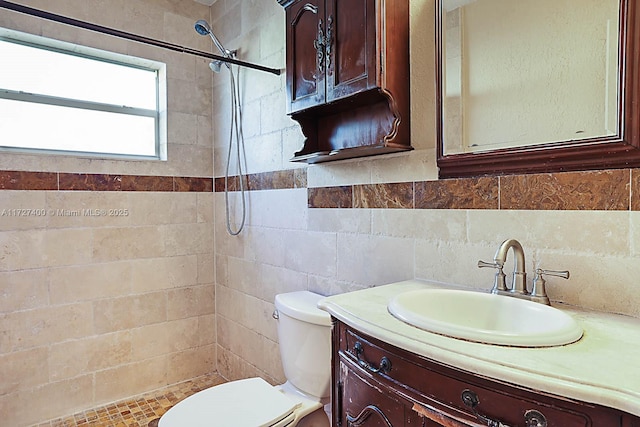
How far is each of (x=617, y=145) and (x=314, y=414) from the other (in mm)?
1506

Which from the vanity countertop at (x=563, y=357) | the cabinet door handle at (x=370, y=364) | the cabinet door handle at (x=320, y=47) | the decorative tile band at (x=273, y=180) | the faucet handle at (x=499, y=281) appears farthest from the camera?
the decorative tile band at (x=273, y=180)

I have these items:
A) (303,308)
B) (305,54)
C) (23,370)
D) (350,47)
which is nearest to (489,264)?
(303,308)

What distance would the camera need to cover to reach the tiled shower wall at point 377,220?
3.62 feet

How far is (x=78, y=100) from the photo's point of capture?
2506mm

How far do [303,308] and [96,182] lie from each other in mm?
1626

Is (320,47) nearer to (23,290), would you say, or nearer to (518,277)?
(518,277)

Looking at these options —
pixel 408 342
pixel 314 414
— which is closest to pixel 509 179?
pixel 408 342

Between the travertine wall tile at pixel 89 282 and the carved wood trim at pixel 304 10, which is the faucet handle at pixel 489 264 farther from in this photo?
the travertine wall tile at pixel 89 282

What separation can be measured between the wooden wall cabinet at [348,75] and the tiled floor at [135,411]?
1.83 m

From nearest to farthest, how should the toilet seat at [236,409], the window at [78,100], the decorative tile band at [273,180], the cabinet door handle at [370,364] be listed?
1. the cabinet door handle at [370,364]
2. the toilet seat at [236,409]
3. the decorative tile band at [273,180]
4. the window at [78,100]

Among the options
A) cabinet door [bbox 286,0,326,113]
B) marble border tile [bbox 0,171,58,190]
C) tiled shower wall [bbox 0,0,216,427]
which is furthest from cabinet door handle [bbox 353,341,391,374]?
marble border tile [bbox 0,171,58,190]

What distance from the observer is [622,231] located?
1.05 m

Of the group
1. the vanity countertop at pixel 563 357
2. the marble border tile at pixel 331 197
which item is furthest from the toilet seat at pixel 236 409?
the marble border tile at pixel 331 197

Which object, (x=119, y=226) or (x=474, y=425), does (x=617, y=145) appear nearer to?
(x=474, y=425)
